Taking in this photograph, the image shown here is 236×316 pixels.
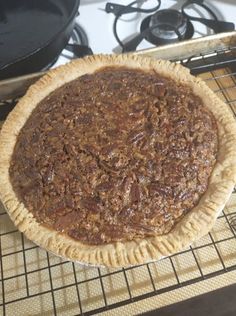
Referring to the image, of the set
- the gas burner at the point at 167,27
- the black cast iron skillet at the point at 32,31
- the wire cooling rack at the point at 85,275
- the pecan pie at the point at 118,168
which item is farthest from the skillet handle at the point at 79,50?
the wire cooling rack at the point at 85,275

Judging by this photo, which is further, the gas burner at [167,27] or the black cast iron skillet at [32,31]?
the gas burner at [167,27]

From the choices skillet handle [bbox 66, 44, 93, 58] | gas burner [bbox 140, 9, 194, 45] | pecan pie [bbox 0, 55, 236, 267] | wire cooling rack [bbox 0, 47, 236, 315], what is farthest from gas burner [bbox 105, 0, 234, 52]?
wire cooling rack [bbox 0, 47, 236, 315]

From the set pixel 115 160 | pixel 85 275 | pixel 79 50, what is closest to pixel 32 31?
pixel 79 50

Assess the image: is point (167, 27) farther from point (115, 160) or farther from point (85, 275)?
point (85, 275)

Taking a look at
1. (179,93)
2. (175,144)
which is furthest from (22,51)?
(175,144)

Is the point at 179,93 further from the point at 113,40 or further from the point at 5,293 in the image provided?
the point at 5,293

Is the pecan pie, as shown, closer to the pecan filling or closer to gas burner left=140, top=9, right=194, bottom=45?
the pecan filling

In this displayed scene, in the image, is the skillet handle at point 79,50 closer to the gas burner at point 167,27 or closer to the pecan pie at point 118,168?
the gas burner at point 167,27
